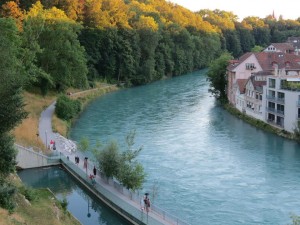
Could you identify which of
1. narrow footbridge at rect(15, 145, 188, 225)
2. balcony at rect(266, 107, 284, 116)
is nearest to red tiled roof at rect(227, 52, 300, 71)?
balcony at rect(266, 107, 284, 116)

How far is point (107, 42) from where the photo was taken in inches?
3324

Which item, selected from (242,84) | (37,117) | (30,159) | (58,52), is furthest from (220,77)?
(30,159)

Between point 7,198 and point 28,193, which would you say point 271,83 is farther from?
point 7,198

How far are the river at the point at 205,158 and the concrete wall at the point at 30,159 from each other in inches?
307

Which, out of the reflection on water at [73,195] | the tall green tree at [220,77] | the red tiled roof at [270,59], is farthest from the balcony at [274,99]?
the reflection on water at [73,195]

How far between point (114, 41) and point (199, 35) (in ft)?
150

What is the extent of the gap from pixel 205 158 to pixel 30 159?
47.9 feet

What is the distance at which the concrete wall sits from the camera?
34875 millimetres

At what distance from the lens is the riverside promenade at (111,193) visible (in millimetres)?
24797

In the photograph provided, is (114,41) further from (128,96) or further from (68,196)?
(68,196)

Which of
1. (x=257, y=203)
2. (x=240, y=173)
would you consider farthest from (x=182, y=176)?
(x=257, y=203)

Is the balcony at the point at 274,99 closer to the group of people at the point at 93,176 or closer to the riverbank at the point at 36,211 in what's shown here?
the group of people at the point at 93,176

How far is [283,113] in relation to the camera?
47.3 meters

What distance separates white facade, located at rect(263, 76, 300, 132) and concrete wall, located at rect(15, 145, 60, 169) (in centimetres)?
2419
